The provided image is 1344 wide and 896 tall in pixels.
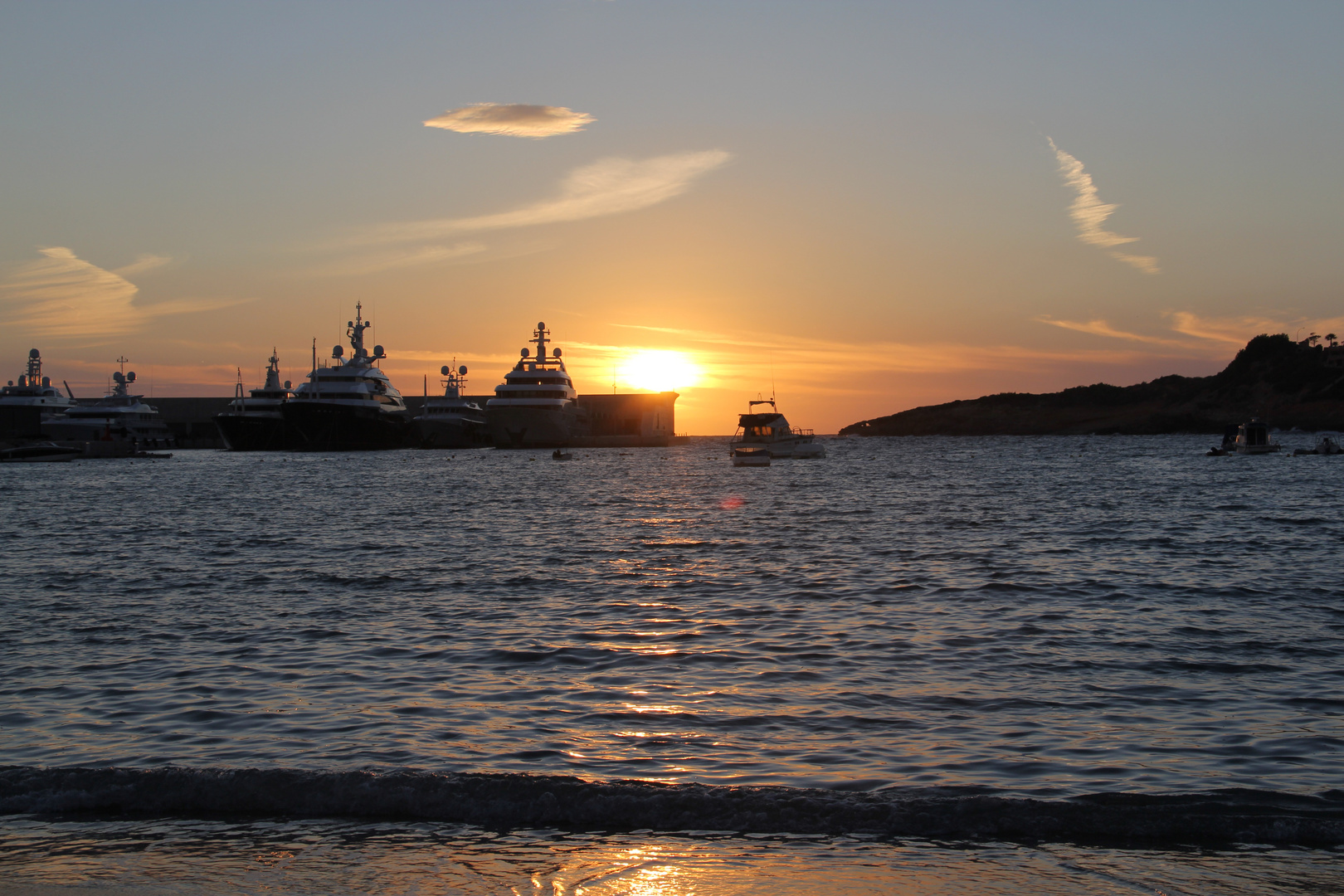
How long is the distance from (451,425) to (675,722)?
150 metres

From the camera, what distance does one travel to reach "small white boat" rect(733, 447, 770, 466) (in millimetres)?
92000

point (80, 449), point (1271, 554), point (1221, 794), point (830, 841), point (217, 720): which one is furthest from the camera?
point (80, 449)

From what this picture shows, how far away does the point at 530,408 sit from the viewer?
141875 millimetres

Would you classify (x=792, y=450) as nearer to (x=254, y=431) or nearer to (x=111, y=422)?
(x=254, y=431)

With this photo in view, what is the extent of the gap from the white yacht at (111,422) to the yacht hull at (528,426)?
4640 cm

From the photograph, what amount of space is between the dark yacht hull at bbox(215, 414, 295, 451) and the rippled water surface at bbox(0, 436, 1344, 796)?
10325 cm

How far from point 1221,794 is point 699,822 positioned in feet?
13.3

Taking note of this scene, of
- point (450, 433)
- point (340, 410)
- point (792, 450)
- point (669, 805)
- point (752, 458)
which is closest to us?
point (669, 805)

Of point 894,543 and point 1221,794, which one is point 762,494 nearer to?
point 894,543

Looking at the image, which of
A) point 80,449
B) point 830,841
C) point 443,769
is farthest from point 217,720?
point 80,449

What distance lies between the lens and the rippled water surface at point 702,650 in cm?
894

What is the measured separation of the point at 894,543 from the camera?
28375 mm

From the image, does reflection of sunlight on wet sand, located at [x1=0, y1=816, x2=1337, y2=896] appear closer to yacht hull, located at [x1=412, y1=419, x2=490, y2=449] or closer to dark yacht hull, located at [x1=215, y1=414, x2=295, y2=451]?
dark yacht hull, located at [x1=215, y1=414, x2=295, y2=451]

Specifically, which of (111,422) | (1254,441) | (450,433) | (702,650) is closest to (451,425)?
(450,433)
